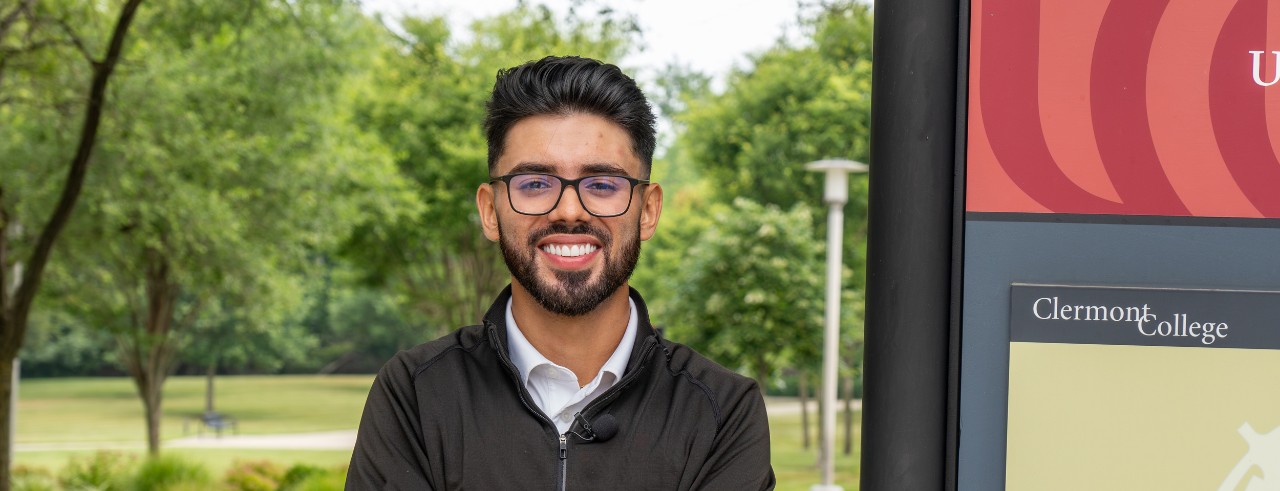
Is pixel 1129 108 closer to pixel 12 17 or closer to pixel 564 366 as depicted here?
pixel 564 366

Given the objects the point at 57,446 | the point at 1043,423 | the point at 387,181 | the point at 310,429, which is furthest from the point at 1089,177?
the point at 310,429

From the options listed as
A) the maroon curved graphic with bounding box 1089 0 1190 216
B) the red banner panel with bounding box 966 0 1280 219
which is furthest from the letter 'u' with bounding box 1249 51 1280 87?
the maroon curved graphic with bounding box 1089 0 1190 216

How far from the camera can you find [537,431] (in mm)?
2117

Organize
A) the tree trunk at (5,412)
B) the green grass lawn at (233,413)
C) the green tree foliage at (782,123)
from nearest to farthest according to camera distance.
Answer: the tree trunk at (5,412) → the green tree foliage at (782,123) → the green grass lawn at (233,413)

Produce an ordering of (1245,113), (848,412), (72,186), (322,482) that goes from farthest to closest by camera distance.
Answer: (848,412), (322,482), (72,186), (1245,113)

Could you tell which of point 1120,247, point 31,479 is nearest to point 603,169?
point 1120,247

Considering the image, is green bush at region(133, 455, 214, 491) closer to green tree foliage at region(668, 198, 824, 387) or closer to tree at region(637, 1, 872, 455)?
green tree foliage at region(668, 198, 824, 387)

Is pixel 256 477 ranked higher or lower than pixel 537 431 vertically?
lower

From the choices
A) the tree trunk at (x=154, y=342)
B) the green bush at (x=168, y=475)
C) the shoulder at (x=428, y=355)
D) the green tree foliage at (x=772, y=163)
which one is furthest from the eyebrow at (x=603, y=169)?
the green tree foliage at (x=772, y=163)

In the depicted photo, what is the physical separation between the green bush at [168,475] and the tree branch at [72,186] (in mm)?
3930

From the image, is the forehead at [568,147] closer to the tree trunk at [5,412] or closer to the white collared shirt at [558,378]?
the white collared shirt at [558,378]

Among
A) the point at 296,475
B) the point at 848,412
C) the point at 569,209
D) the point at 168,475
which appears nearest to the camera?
the point at 569,209

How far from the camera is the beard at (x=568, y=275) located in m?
2.08

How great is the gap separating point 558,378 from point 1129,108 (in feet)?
3.32
